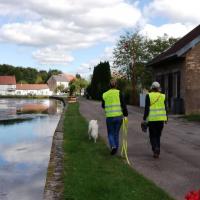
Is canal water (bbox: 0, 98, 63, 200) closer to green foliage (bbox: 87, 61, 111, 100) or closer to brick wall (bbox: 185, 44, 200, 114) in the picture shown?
brick wall (bbox: 185, 44, 200, 114)

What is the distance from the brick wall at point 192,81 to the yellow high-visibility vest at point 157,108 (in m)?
16.5

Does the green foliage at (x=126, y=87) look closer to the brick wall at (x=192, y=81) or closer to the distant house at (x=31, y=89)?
the brick wall at (x=192, y=81)

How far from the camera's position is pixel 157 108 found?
1179 centimetres

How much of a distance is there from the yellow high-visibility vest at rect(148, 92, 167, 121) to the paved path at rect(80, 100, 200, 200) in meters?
1.00

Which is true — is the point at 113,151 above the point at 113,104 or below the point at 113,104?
below

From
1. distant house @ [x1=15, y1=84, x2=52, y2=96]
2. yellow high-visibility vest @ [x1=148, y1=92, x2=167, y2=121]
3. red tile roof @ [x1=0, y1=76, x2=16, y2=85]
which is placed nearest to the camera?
yellow high-visibility vest @ [x1=148, y1=92, x2=167, y2=121]

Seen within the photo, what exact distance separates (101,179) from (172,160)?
3.04m

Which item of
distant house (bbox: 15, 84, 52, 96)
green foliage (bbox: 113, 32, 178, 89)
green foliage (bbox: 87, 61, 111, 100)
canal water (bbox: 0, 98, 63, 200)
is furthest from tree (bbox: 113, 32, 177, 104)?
distant house (bbox: 15, 84, 52, 96)

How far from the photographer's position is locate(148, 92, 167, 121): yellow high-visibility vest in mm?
11734

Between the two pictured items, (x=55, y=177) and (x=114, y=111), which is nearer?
(x=55, y=177)

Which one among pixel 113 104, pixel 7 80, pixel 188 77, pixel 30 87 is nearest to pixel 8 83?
pixel 7 80

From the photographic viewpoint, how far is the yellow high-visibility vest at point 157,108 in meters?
11.7

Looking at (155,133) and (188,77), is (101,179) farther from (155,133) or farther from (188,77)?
(188,77)

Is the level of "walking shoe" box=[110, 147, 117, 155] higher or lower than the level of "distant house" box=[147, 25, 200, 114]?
lower
